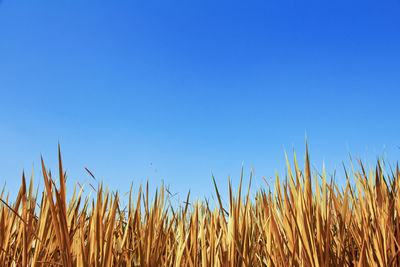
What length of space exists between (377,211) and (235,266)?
0.70 m

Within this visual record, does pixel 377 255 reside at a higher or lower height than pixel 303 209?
lower

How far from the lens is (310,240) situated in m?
1.21

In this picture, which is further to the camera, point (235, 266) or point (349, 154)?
point (349, 154)

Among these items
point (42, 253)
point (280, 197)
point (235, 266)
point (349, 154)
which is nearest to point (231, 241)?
point (235, 266)

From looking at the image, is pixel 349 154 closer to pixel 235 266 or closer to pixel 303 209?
pixel 303 209

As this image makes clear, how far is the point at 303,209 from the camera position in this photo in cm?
125

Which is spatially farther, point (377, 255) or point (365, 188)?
point (365, 188)

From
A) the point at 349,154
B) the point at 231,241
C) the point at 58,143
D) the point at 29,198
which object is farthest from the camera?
the point at 349,154

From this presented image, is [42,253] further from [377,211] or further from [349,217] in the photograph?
[377,211]

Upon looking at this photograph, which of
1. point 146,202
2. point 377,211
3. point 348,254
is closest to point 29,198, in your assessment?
point 146,202

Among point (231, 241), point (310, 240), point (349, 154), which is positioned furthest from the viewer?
point (349, 154)

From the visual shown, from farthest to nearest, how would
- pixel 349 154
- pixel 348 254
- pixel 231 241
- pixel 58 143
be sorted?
pixel 349 154
pixel 348 254
pixel 231 241
pixel 58 143

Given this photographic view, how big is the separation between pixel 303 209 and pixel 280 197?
20cm

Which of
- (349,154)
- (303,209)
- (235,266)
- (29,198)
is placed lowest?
(235,266)
